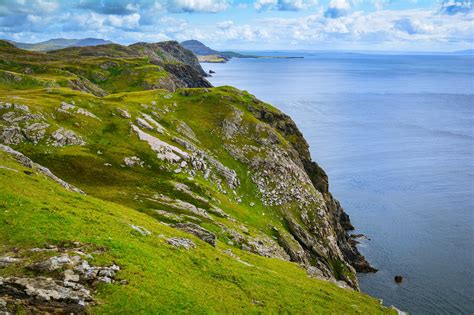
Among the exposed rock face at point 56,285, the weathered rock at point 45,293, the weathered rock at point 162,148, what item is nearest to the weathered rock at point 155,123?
the weathered rock at point 162,148

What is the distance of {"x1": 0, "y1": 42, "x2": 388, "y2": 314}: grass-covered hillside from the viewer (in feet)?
84.5

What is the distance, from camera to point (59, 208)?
33844mm

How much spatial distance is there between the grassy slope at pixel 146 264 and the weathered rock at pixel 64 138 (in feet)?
55.9

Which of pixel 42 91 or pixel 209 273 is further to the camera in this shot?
pixel 42 91

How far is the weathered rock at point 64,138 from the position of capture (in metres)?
61.3

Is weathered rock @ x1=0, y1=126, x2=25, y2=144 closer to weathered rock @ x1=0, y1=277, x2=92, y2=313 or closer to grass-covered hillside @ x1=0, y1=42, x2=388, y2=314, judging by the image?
grass-covered hillside @ x1=0, y1=42, x2=388, y2=314

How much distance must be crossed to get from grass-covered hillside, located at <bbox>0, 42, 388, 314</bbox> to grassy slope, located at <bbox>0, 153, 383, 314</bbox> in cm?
13

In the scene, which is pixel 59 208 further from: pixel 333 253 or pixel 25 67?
pixel 25 67

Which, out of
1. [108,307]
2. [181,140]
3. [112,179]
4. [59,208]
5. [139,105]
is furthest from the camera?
[139,105]

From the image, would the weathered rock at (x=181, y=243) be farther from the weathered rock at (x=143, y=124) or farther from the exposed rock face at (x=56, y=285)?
the weathered rock at (x=143, y=124)

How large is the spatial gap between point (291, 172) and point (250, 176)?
1060 centimetres

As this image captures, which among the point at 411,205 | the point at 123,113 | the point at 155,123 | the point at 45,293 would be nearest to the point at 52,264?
the point at 45,293

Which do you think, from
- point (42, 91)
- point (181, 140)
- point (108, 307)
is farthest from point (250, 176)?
point (108, 307)

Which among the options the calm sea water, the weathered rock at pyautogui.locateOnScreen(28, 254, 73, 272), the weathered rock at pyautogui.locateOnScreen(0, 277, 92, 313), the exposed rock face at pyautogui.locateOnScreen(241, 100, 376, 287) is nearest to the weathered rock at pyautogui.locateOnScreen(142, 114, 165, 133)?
the exposed rock face at pyautogui.locateOnScreen(241, 100, 376, 287)
